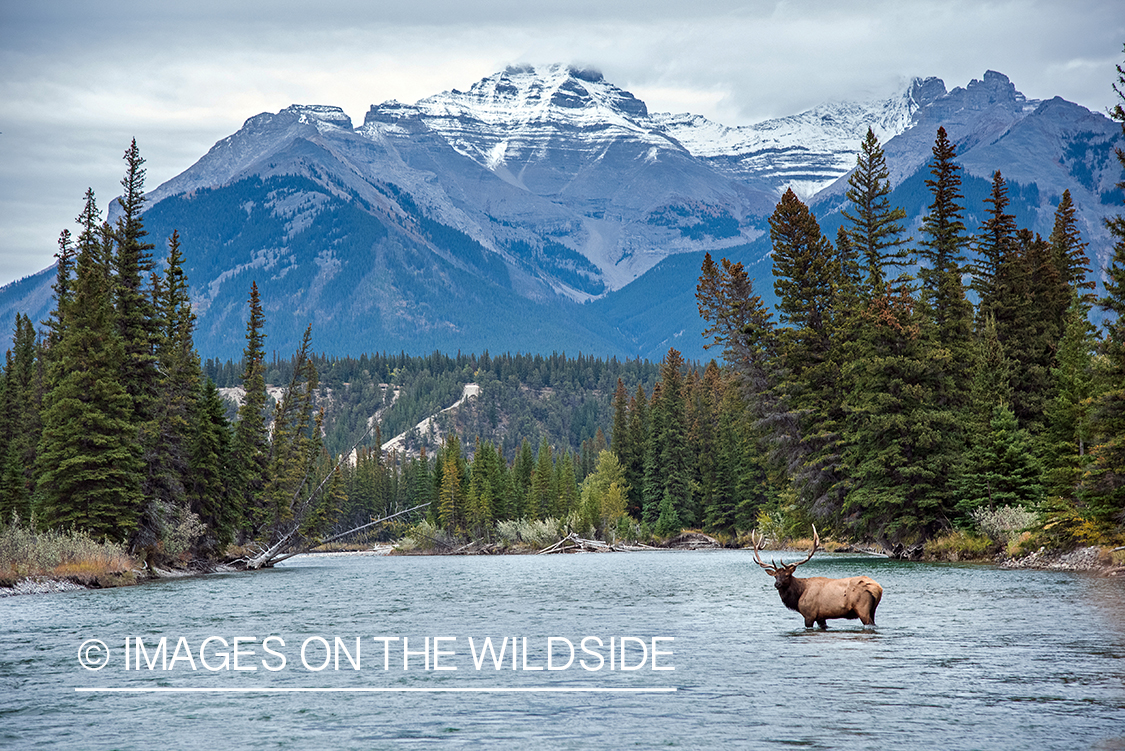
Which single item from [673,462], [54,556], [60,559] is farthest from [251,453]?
[673,462]

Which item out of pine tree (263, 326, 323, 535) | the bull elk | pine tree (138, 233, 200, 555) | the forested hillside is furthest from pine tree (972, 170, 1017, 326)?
pine tree (263, 326, 323, 535)

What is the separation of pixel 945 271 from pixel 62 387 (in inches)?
2177

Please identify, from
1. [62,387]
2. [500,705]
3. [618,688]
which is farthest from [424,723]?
[62,387]

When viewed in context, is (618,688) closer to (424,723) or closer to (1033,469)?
(424,723)

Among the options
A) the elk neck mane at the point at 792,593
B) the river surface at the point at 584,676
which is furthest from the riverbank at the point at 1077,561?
the elk neck mane at the point at 792,593

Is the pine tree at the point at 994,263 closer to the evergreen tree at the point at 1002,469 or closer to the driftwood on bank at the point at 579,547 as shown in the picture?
the evergreen tree at the point at 1002,469

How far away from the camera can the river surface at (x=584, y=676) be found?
14273 mm

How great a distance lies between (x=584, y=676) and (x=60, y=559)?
38.0 meters

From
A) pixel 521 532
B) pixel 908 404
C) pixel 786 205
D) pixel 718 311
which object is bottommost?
pixel 521 532

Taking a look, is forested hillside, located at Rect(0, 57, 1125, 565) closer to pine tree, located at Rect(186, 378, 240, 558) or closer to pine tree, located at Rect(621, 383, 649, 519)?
pine tree, located at Rect(186, 378, 240, 558)

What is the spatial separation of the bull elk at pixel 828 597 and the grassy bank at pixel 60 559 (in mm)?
35345

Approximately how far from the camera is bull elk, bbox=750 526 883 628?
982 inches

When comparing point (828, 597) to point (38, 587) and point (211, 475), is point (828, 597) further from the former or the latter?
point (211, 475)

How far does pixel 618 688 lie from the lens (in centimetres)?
1797
